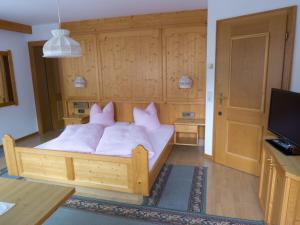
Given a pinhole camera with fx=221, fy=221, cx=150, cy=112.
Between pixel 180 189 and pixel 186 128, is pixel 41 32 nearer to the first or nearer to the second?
pixel 186 128

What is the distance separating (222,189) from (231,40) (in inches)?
78.2

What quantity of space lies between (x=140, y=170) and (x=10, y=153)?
68.9 inches

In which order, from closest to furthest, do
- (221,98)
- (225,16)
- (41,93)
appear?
(225,16) → (221,98) → (41,93)

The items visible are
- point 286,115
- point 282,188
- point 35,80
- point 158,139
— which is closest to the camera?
point 282,188

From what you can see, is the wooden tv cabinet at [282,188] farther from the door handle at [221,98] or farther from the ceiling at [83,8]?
the ceiling at [83,8]

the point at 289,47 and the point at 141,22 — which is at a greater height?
the point at 141,22

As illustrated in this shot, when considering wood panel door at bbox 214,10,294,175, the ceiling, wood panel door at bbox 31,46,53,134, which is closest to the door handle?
wood panel door at bbox 214,10,294,175

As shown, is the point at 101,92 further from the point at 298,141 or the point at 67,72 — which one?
the point at 298,141

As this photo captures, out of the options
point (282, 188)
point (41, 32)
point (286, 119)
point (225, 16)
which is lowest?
point (282, 188)

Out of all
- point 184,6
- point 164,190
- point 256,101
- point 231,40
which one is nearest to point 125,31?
point 184,6

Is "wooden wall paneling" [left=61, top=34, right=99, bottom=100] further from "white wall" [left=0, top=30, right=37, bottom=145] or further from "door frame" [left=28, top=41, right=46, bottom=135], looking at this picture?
"white wall" [left=0, top=30, right=37, bottom=145]

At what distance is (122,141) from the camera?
9.24 ft

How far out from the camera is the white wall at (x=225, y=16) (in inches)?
100

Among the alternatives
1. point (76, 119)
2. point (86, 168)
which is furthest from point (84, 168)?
point (76, 119)
